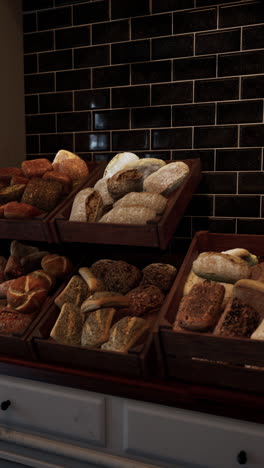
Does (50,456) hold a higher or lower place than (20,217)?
lower

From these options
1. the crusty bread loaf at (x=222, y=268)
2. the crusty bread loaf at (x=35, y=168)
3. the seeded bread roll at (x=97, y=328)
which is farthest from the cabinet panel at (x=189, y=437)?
the crusty bread loaf at (x=35, y=168)

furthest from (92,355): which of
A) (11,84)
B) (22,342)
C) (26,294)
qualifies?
(11,84)

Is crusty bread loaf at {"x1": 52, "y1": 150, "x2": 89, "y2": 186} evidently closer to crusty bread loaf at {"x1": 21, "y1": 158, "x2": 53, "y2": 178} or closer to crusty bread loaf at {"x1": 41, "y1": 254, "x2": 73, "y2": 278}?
crusty bread loaf at {"x1": 21, "y1": 158, "x2": 53, "y2": 178}

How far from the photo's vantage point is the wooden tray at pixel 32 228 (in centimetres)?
152

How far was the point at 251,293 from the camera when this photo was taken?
1.25 meters

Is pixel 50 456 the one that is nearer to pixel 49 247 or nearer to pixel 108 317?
pixel 108 317

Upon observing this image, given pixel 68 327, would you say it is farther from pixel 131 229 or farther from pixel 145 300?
pixel 131 229

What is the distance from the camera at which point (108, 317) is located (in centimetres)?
138

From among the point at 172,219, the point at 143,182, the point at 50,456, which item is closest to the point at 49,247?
the point at 143,182

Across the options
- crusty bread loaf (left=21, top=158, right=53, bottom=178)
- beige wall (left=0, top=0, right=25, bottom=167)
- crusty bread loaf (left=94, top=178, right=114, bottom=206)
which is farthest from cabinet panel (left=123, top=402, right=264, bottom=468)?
beige wall (left=0, top=0, right=25, bottom=167)

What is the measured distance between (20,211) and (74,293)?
14.5 inches

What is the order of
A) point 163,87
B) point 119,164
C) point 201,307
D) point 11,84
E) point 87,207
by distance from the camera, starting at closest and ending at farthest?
point 201,307 < point 87,207 < point 119,164 < point 163,87 < point 11,84

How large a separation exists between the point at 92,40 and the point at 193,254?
4.03ft

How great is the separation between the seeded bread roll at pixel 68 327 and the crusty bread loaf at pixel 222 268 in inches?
17.8
